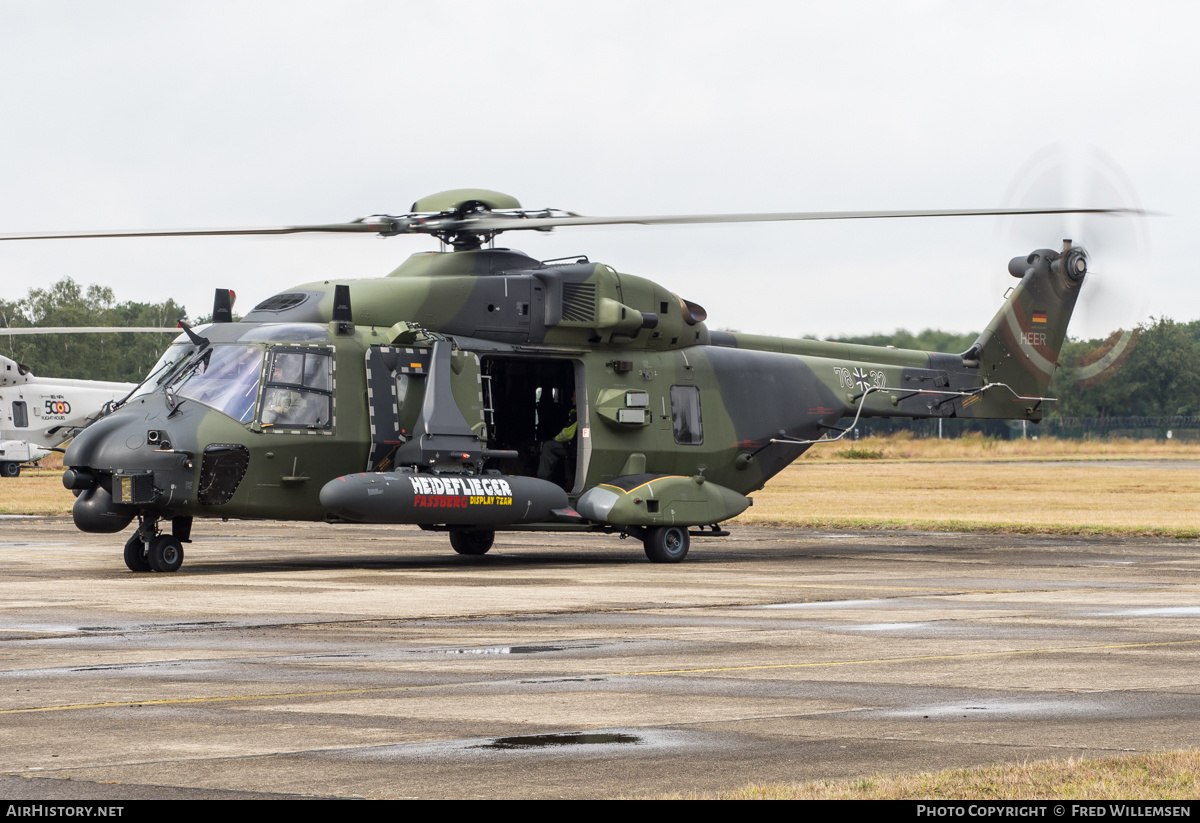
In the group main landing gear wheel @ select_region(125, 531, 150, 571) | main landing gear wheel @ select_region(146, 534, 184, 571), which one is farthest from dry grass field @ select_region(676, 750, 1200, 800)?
main landing gear wheel @ select_region(125, 531, 150, 571)

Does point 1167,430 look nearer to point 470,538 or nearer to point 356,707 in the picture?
point 470,538

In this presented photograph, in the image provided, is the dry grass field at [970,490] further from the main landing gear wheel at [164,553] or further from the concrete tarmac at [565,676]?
the main landing gear wheel at [164,553]

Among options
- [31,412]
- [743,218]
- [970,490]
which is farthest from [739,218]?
[31,412]

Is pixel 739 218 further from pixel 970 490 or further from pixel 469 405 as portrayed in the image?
pixel 970 490

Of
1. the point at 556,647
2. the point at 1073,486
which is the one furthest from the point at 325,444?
the point at 1073,486

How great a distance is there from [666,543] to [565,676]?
13332mm

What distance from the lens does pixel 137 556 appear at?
68.7 ft

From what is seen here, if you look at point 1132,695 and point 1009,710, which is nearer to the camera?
point 1009,710

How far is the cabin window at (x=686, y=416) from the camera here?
2475 centimetres

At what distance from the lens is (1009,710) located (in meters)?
9.06

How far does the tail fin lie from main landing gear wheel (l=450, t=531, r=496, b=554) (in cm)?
964

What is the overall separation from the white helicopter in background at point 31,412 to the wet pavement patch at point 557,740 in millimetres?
55681
